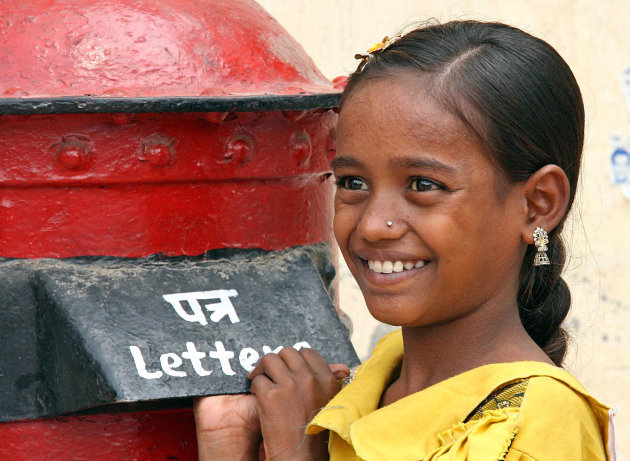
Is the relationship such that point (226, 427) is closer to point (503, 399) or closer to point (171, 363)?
point (171, 363)

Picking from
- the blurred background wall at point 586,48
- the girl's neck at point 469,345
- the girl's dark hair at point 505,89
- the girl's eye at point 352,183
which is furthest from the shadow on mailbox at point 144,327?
the blurred background wall at point 586,48

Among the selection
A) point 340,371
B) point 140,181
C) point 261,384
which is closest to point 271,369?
point 261,384

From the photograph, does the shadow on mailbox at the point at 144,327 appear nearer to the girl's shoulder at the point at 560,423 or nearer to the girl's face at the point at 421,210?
the girl's face at the point at 421,210

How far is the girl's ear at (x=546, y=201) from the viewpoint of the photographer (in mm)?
1411

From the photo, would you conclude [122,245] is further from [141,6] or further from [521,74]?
[521,74]

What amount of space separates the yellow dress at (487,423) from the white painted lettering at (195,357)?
0.66 feet

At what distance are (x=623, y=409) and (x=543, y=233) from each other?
2777 millimetres

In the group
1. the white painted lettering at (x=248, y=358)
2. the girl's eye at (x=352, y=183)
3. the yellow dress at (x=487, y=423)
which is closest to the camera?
the yellow dress at (x=487, y=423)

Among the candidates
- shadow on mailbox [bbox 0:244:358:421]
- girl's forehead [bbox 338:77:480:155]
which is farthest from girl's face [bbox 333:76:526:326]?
shadow on mailbox [bbox 0:244:358:421]

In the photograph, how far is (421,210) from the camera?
1370 mm

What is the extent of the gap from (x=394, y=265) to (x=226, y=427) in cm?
40

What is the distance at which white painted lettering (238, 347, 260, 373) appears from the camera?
156 centimetres

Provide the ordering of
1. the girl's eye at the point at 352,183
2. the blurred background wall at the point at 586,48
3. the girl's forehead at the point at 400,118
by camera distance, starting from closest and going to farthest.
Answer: the girl's forehead at the point at 400,118 < the girl's eye at the point at 352,183 < the blurred background wall at the point at 586,48

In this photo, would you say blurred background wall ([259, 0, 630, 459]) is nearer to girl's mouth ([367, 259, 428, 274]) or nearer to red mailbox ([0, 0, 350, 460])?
red mailbox ([0, 0, 350, 460])
